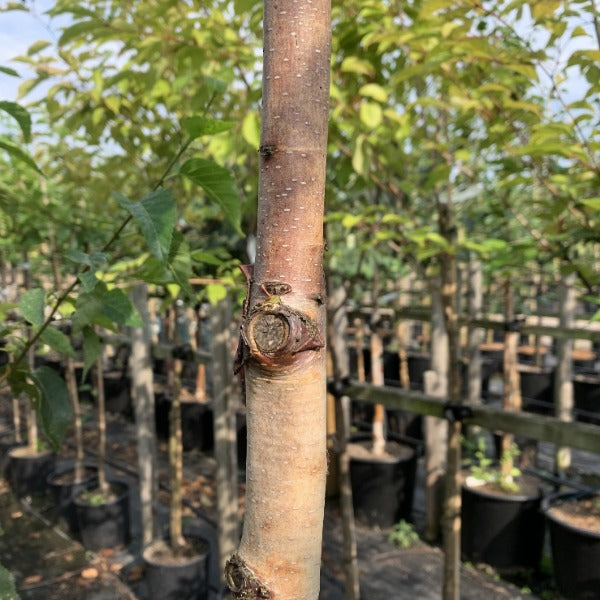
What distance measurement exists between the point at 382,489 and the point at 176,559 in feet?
5.20

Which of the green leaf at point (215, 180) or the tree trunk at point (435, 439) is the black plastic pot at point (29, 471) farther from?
the green leaf at point (215, 180)

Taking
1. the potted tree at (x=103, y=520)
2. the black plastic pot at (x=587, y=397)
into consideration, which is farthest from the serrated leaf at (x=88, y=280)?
the black plastic pot at (x=587, y=397)

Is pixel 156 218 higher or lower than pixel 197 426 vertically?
higher

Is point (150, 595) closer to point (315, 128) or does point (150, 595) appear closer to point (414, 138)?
point (414, 138)

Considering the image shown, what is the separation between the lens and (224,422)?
2.95m

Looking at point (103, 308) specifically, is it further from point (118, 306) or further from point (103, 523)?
point (103, 523)

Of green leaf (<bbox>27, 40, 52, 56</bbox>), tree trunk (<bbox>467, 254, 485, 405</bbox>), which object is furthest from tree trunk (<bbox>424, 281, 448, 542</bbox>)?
green leaf (<bbox>27, 40, 52, 56</bbox>)

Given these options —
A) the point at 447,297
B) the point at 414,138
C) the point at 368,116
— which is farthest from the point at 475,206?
the point at 368,116

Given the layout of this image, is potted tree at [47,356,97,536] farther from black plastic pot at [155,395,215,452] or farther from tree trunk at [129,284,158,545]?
black plastic pot at [155,395,215,452]

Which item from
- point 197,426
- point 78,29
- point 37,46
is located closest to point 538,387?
point 197,426

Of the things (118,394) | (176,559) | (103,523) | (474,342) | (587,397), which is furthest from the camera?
(118,394)

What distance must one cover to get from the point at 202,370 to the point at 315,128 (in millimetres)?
6012

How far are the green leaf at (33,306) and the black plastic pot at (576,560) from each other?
3261 millimetres

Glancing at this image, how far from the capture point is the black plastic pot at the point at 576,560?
320 cm
